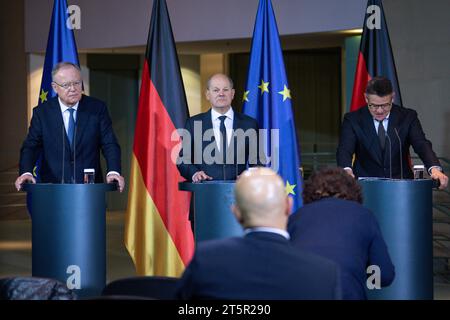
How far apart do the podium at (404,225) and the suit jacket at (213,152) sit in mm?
942

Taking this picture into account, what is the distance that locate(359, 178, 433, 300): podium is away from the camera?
527cm

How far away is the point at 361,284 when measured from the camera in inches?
131

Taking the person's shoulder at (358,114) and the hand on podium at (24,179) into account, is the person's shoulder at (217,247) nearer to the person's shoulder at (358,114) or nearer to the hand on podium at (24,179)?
the hand on podium at (24,179)

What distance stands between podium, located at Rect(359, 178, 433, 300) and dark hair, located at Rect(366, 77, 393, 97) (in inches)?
30.3

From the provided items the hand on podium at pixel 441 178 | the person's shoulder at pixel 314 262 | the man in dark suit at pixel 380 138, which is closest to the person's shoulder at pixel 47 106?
the man in dark suit at pixel 380 138

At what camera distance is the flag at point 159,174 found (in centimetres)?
684

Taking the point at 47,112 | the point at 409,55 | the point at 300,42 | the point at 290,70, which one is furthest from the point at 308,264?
the point at 290,70

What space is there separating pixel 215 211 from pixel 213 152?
31.7 inches

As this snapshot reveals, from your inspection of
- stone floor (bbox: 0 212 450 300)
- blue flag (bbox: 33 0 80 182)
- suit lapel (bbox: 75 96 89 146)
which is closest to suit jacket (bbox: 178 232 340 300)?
suit lapel (bbox: 75 96 89 146)

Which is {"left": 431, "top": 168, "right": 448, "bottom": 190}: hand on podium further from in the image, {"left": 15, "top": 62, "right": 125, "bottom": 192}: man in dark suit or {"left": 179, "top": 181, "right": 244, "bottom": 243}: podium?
{"left": 15, "top": 62, "right": 125, "bottom": 192}: man in dark suit

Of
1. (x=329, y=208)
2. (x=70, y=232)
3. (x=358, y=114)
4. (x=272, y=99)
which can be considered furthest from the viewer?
(x=272, y=99)

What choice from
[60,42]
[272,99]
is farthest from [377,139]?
[60,42]

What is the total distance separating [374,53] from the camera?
23.9 ft

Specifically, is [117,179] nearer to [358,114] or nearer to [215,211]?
[215,211]
